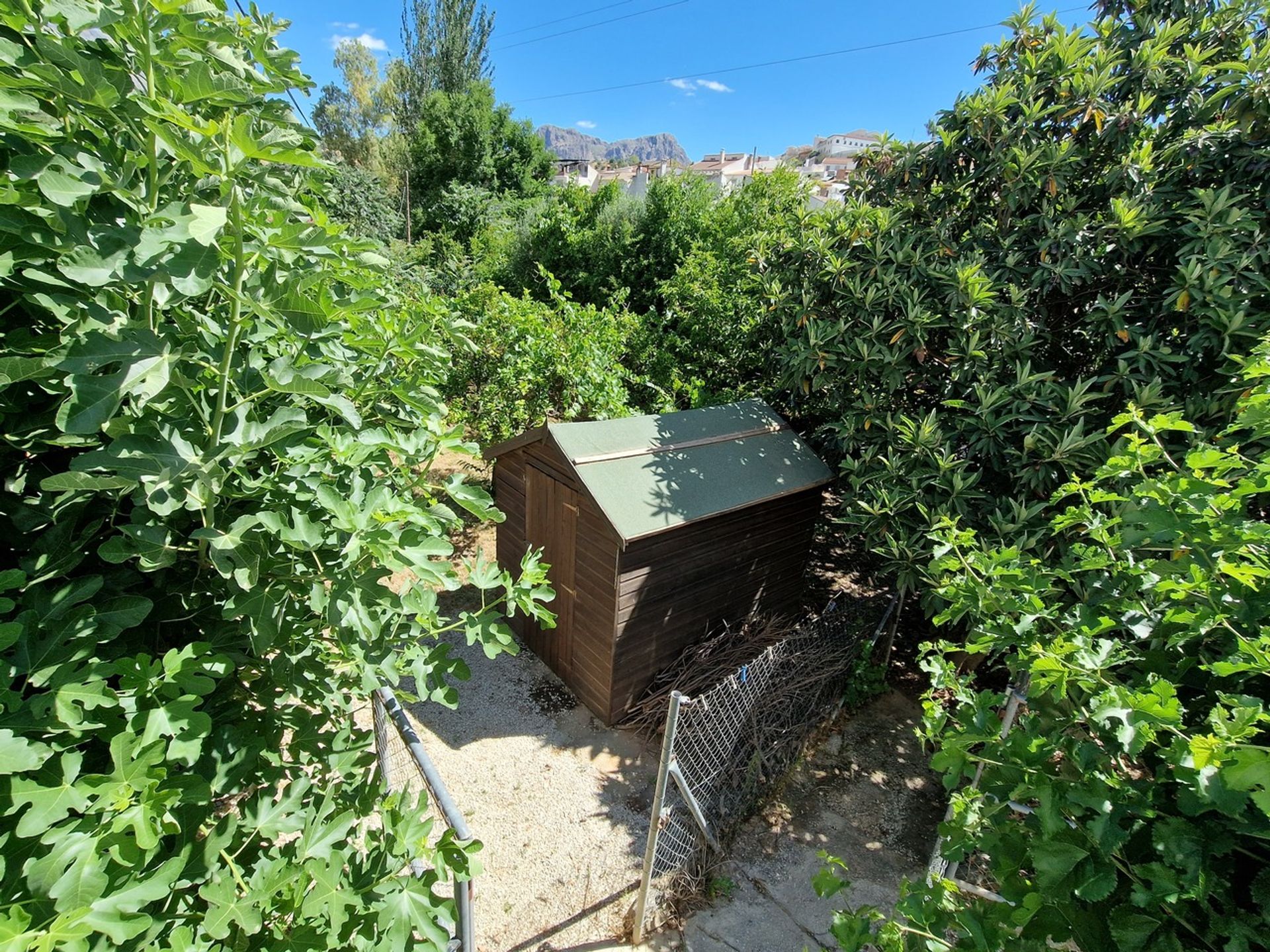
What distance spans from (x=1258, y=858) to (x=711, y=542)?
4162mm

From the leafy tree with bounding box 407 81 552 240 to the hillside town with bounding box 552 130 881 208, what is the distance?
3031 millimetres

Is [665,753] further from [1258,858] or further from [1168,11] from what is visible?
[1168,11]

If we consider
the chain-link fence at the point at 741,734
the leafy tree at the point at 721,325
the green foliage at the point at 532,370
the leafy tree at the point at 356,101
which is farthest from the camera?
the leafy tree at the point at 356,101

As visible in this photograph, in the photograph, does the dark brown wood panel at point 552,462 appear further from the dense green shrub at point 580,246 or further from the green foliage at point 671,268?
the dense green shrub at point 580,246

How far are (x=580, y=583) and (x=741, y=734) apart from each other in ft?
5.90

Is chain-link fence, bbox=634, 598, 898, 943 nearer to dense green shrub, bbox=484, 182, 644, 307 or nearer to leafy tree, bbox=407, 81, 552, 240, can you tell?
dense green shrub, bbox=484, 182, 644, 307

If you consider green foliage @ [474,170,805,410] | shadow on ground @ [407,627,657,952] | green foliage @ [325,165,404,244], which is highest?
green foliage @ [325,165,404,244]

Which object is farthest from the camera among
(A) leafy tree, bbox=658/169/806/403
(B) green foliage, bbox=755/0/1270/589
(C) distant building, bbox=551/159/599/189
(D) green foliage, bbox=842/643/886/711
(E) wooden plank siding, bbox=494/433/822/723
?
(C) distant building, bbox=551/159/599/189

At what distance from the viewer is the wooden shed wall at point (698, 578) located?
4824mm

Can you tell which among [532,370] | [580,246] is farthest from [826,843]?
[580,246]

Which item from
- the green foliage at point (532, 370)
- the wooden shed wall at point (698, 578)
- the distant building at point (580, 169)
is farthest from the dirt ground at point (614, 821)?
the distant building at point (580, 169)

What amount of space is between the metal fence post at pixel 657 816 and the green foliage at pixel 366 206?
18150mm

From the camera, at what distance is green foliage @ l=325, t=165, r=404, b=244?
18.1m

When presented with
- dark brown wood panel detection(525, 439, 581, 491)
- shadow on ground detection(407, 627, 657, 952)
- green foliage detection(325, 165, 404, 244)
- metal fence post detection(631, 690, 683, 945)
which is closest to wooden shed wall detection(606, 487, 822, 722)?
shadow on ground detection(407, 627, 657, 952)
